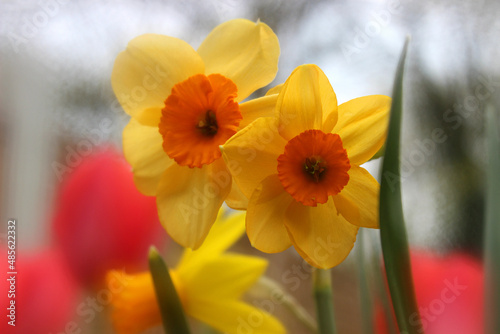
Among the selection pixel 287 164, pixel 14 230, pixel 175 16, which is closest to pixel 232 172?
pixel 287 164

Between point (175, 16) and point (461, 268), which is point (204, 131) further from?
point (175, 16)

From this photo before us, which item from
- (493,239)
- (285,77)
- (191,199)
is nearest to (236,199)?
(191,199)

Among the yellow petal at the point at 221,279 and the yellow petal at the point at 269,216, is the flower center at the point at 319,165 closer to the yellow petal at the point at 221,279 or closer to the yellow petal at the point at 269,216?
the yellow petal at the point at 269,216

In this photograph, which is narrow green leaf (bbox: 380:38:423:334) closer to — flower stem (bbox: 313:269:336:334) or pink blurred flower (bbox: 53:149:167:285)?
flower stem (bbox: 313:269:336:334)

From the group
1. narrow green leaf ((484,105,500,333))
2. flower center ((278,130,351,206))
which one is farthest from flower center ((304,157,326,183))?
narrow green leaf ((484,105,500,333))

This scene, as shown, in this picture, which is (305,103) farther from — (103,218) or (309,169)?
(103,218)

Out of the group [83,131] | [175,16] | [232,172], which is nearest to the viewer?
[232,172]
